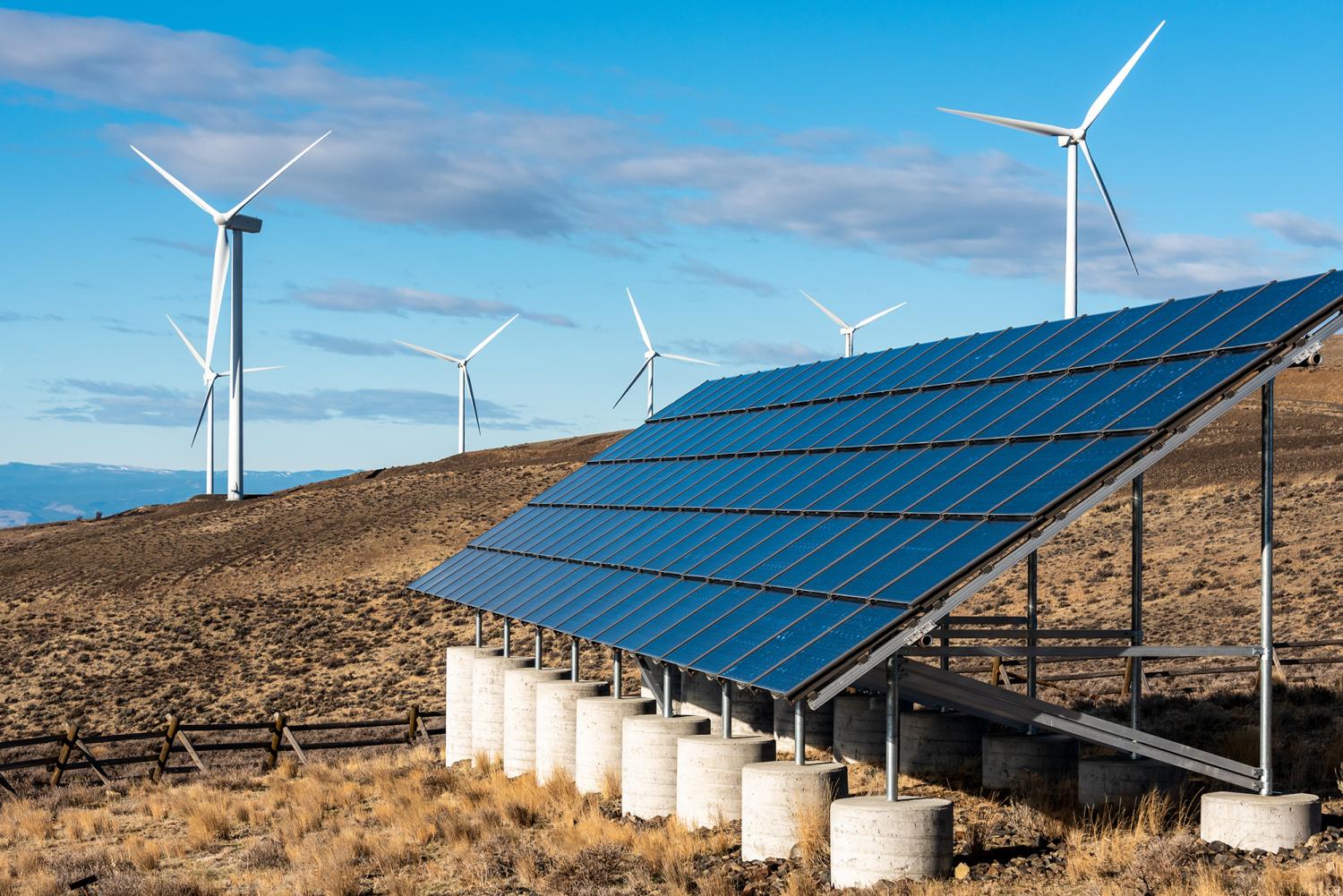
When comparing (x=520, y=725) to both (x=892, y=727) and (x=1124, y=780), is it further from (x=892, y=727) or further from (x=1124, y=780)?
(x=892, y=727)

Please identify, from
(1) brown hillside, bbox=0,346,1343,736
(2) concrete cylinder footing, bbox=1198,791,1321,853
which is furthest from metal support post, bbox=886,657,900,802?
(1) brown hillside, bbox=0,346,1343,736

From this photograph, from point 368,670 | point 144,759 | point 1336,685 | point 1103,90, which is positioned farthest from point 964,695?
point 368,670

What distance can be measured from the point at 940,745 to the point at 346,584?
58.9m

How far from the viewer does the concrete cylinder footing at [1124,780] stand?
20.2 meters

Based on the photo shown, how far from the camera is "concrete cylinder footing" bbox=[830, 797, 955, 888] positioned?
53.8ft

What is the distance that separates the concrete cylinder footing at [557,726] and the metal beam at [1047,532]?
451 inches

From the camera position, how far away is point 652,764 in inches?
882

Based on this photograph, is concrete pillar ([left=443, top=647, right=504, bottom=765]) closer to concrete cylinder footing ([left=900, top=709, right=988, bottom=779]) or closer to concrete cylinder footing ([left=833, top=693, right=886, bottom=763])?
concrete cylinder footing ([left=833, top=693, right=886, bottom=763])

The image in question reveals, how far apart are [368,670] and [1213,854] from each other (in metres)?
45.5

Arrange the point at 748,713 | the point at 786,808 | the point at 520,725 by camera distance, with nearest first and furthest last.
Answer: the point at 786,808 → the point at 748,713 → the point at 520,725

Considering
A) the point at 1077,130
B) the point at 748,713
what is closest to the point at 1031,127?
the point at 1077,130

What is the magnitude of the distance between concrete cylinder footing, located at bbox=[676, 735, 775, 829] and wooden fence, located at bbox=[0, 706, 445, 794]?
17182 millimetres

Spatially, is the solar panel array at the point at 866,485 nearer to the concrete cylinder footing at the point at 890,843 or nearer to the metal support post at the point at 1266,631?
the metal support post at the point at 1266,631

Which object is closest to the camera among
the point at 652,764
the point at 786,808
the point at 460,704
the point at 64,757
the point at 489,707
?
the point at 786,808
